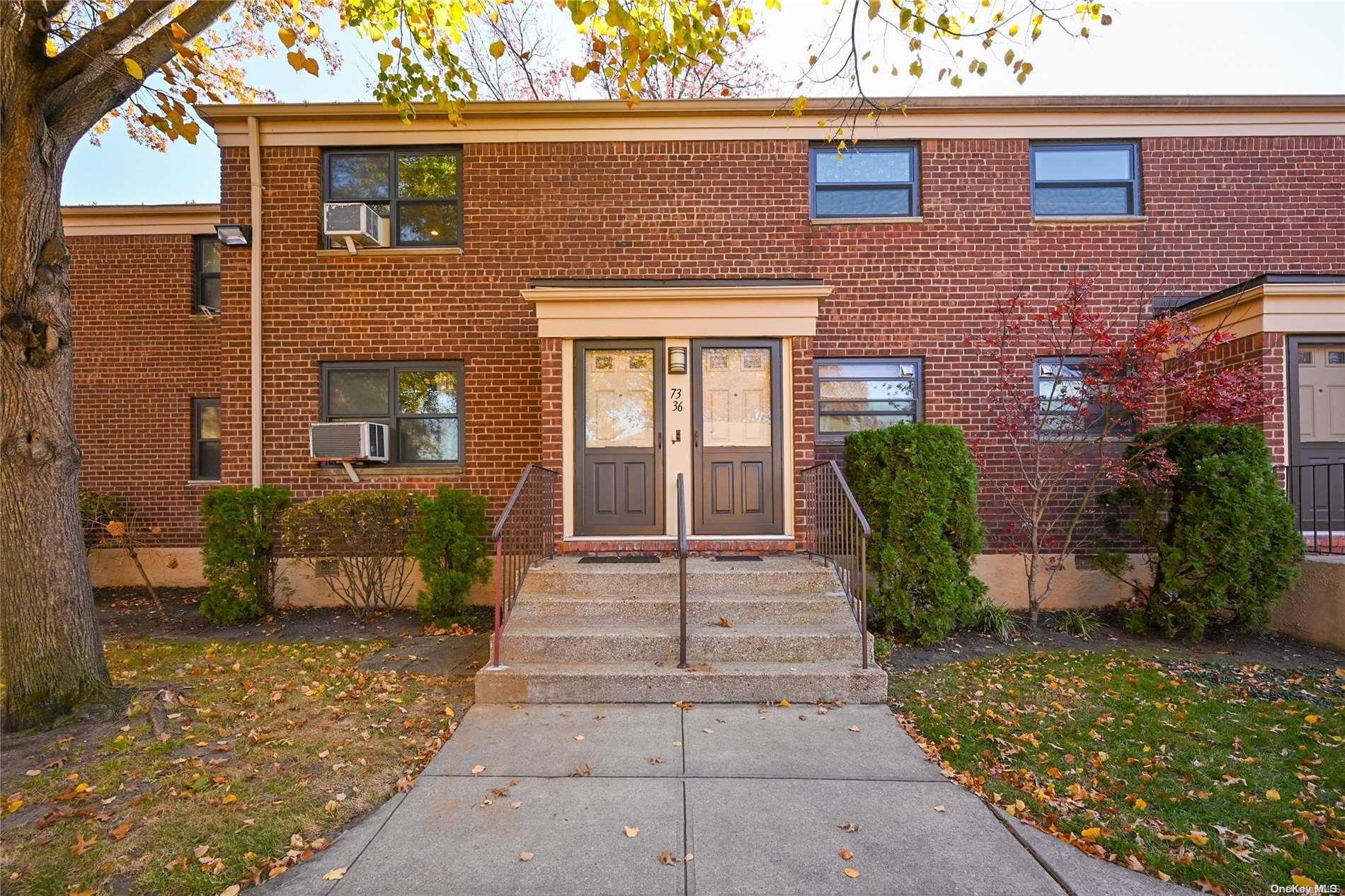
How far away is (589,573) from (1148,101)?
878 centimetres

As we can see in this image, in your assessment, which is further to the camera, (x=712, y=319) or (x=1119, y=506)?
(x=1119, y=506)

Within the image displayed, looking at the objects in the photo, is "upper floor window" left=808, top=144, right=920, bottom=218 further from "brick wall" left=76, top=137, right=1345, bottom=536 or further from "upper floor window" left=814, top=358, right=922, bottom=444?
"upper floor window" left=814, top=358, right=922, bottom=444

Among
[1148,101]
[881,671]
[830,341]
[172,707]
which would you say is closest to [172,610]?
[172,707]

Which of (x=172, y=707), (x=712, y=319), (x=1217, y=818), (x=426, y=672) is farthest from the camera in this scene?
(x=712, y=319)

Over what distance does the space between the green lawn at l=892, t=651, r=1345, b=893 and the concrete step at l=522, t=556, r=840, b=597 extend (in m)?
1.17

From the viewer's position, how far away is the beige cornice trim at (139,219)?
9422 mm

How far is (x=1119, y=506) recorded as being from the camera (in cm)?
736

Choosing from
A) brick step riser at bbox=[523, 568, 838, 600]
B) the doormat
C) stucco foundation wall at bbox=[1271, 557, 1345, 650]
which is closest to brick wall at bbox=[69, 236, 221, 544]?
the doormat

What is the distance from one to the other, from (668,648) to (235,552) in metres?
5.12

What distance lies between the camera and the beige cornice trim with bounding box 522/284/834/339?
661 centimetres

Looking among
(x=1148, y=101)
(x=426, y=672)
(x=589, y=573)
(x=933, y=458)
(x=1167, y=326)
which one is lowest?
(x=426, y=672)

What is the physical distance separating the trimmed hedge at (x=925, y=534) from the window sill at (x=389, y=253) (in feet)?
18.7

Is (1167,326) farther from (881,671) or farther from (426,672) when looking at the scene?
(426,672)

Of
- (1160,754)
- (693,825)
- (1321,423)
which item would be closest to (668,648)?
(693,825)
